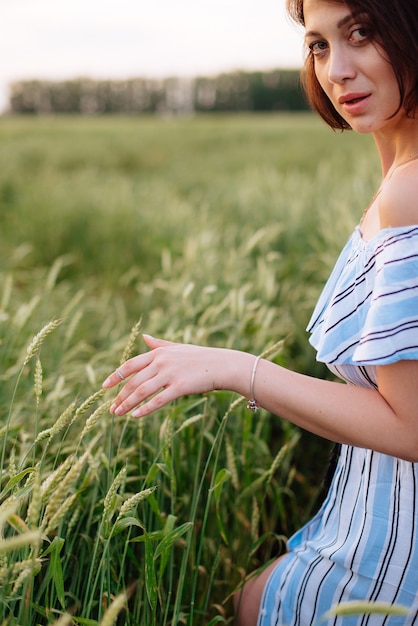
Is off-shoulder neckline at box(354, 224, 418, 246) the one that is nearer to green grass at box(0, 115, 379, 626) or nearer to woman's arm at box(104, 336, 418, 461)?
woman's arm at box(104, 336, 418, 461)

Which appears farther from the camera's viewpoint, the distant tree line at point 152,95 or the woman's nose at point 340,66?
the distant tree line at point 152,95

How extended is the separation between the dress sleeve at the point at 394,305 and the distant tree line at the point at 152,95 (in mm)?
53217

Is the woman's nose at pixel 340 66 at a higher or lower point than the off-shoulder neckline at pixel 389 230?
higher

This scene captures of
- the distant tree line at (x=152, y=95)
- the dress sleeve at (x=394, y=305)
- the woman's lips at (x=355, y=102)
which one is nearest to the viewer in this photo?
the dress sleeve at (x=394, y=305)

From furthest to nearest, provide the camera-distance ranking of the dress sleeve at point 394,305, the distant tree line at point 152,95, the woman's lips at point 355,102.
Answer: the distant tree line at point 152,95 → the woman's lips at point 355,102 → the dress sleeve at point 394,305

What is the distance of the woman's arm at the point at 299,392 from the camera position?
93cm

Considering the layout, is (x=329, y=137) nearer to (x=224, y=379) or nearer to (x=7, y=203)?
(x=7, y=203)

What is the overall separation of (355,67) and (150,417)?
3.44 feet

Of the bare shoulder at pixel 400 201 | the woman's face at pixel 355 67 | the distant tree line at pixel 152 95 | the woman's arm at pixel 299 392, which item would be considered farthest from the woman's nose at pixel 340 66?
the distant tree line at pixel 152 95

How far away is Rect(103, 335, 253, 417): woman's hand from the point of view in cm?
97

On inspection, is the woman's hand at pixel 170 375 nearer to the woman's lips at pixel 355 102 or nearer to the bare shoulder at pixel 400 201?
the bare shoulder at pixel 400 201

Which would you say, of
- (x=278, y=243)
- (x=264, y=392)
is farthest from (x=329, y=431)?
(x=278, y=243)

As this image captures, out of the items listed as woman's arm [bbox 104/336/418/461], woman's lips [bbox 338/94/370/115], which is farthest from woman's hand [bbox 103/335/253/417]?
woman's lips [bbox 338/94/370/115]

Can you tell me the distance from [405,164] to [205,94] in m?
56.4
